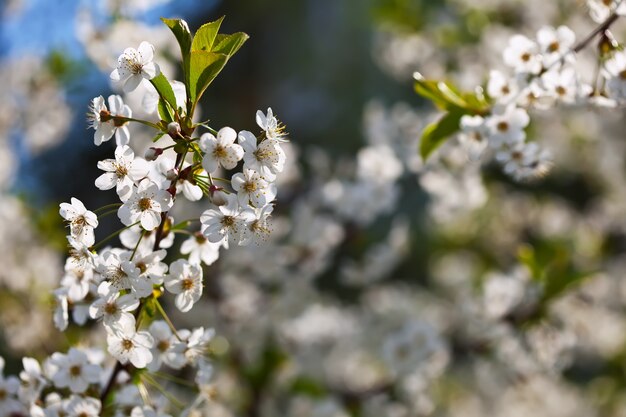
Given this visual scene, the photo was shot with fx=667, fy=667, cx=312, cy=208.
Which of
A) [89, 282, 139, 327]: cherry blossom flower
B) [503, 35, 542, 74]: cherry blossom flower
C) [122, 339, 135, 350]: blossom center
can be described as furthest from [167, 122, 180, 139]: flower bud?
[503, 35, 542, 74]: cherry blossom flower

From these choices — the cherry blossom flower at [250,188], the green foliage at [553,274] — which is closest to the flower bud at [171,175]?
the cherry blossom flower at [250,188]

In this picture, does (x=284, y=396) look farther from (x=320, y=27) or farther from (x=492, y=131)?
(x=320, y=27)

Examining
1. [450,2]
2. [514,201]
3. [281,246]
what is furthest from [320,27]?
[281,246]

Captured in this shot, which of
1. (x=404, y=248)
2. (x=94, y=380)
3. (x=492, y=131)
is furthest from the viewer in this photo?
(x=404, y=248)

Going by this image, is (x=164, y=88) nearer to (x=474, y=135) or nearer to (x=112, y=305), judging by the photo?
(x=112, y=305)

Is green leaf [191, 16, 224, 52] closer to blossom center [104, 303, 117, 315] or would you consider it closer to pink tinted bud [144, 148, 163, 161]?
pink tinted bud [144, 148, 163, 161]

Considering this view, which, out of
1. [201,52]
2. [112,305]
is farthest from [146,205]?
[201,52]

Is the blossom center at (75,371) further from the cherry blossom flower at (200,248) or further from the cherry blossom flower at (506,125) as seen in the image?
the cherry blossom flower at (506,125)
